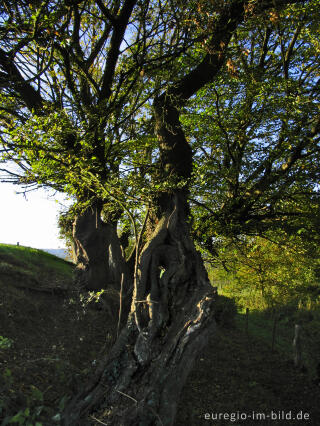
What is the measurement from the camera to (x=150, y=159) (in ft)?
30.6

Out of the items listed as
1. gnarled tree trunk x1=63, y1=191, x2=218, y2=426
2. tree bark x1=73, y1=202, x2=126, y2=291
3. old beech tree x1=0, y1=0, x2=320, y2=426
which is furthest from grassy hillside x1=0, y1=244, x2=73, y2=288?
gnarled tree trunk x1=63, y1=191, x2=218, y2=426

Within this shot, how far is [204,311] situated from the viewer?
4.27 metres

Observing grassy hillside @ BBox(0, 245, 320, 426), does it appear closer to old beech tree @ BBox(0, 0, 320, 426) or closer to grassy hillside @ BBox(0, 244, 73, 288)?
grassy hillside @ BBox(0, 244, 73, 288)

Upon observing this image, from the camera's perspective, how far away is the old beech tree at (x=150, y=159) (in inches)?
159

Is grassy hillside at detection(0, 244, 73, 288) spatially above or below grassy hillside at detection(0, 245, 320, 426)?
above

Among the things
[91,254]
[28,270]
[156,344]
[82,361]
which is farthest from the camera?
[28,270]

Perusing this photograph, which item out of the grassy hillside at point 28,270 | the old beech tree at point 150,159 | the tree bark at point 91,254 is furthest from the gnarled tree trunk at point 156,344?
the grassy hillside at point 28,270

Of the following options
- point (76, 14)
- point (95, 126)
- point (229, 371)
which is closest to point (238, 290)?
point (229, 371)

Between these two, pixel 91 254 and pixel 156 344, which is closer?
pixel 156 344

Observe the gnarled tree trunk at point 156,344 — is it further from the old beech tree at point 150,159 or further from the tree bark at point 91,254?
the tree bark at point 91,254

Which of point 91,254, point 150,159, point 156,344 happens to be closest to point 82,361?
point 156,344

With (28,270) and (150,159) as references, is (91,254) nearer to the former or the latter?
(28,270)

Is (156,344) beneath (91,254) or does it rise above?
beneath

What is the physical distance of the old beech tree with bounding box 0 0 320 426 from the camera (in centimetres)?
404
